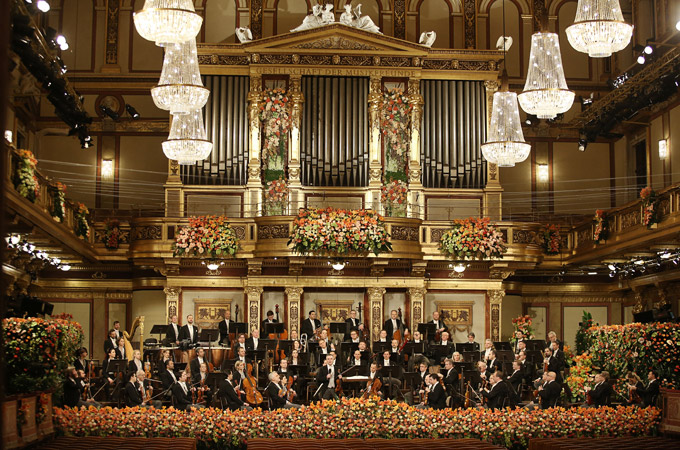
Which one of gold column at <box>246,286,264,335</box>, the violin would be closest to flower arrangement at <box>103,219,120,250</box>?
gold column at <box>246,286,264,335</box>

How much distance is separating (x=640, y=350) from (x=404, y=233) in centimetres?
693

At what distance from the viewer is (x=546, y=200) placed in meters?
23.6

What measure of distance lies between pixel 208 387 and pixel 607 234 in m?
9.41

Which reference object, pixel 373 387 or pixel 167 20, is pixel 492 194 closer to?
pixel 373 387

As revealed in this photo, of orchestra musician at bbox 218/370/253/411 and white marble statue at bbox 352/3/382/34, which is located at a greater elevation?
white marble statue at bbox 352/3/382/34

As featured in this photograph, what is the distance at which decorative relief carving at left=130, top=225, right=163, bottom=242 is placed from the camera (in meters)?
19.9

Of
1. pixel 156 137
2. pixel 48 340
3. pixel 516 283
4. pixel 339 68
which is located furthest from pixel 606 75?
pixel 48 340

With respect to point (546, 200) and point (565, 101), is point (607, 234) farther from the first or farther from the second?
point (565, 101)

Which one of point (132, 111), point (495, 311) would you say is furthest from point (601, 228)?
point (132, 111)

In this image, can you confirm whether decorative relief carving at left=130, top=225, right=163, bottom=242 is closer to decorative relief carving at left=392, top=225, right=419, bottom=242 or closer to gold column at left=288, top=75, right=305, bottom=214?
gold column at left=288, top=75, right=305, bottom=214

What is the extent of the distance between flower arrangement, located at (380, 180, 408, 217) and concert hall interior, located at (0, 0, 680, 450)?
49 millimetres

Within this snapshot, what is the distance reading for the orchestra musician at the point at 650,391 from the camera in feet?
44.2

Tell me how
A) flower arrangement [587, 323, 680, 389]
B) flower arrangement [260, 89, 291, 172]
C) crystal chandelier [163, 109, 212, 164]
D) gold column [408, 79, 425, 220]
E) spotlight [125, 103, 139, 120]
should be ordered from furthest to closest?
spotlight [125, 103, 139, 120] < flower arrangement [260, 89, 291, 172] < gold column [408, 79, 425, 220] < flower arrangement [587, 323, 680, 389] < crystal chandelier [163, 109, 212, 164]

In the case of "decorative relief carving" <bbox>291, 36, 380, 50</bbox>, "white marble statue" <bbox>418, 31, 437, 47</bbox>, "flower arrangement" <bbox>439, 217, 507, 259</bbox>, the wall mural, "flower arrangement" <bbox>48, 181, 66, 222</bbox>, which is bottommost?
the wall mural
